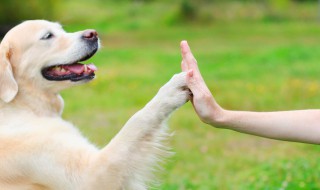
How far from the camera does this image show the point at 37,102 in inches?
178

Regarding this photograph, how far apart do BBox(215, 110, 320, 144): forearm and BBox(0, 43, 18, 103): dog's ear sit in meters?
1.38

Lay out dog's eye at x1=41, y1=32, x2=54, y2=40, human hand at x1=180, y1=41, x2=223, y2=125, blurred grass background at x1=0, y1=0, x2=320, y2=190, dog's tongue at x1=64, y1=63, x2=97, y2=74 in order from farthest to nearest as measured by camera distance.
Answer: blurred grass background at x1=0, y1=0, x2=320, y2=190 < dog's eye at x1=41, y1=32, x2=54, y2=40 < dog's tongue at x1=64, y1=63, x2=97, y2=74 < human hand at x1=180, y1=41, x2=223, y2=125

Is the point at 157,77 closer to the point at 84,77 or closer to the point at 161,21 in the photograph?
the point at 84,77

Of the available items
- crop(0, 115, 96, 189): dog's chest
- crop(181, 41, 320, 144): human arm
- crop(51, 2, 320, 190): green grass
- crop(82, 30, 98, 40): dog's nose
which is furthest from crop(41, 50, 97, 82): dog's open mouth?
crop(51, 2, 320, 190): green grass

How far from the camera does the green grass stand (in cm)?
630

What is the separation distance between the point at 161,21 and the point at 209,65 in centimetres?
1516

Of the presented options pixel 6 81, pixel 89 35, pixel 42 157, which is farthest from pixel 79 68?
pixel 42 157

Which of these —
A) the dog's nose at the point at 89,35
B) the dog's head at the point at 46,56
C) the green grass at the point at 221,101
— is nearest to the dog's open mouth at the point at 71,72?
the dog's head at the point at 46,56

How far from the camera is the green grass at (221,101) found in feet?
20.7

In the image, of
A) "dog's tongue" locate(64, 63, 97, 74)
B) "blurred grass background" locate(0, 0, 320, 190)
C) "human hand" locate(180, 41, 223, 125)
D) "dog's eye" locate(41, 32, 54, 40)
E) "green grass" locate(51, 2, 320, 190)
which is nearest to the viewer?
"human hand" locate(180, 41, 223, 125)

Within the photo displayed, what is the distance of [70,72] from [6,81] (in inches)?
18.8

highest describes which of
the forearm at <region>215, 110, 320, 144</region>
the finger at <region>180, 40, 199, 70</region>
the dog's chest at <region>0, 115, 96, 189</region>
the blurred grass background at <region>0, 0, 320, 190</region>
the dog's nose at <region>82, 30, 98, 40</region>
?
the finger at <region>180, 40, 199, 70</region>

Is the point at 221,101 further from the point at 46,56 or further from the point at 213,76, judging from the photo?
the point at 46,56

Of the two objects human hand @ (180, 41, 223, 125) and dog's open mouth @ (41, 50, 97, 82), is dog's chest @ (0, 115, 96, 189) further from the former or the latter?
human hand @ (180, 41, 223, 125)
